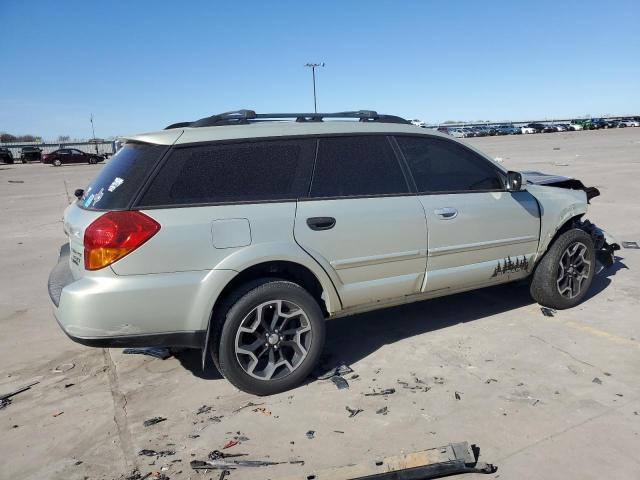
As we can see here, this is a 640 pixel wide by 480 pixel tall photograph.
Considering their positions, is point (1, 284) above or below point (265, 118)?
below

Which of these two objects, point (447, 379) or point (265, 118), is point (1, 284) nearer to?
point (265, 118)

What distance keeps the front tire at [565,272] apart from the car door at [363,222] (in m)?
1.43

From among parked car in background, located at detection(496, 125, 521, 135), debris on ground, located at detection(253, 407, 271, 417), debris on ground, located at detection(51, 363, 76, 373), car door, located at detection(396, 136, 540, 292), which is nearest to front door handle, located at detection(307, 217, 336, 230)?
car door, located at detection(396, 136, 540, 292)

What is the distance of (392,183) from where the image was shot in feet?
13.0

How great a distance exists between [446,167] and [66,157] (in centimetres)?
4554

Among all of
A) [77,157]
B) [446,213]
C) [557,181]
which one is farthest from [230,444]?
[77,157]

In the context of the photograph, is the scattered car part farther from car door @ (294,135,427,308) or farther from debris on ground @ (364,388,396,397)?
car door @ (294,135,427,308)

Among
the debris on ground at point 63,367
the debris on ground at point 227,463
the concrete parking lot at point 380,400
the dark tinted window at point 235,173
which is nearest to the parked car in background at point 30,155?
the concrete parking lot at point 380,400

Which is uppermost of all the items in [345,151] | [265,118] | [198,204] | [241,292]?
[265,118]

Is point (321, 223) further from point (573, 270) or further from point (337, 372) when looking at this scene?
point (573, 270)

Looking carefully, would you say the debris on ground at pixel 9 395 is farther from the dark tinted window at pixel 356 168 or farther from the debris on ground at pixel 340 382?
the dark tinted window at pixel 356 168

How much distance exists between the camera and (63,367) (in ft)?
13.5

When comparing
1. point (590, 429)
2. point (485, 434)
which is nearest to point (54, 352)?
point (485, 434)

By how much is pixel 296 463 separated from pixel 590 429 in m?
1.69
